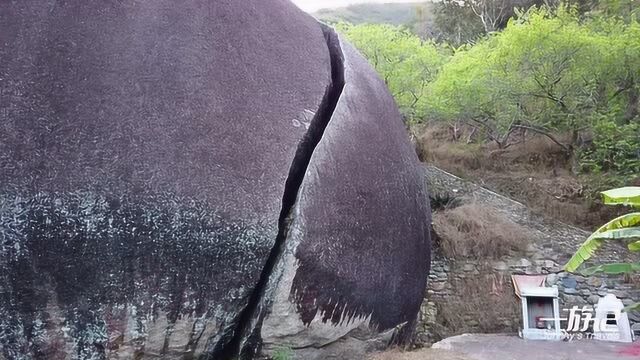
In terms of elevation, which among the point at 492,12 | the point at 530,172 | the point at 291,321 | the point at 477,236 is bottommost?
the point at 477,236

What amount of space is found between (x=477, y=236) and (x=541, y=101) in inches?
151

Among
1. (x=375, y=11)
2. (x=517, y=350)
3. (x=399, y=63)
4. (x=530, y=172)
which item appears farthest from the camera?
(x=375, y=11)

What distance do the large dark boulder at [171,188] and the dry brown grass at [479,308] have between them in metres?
3.46

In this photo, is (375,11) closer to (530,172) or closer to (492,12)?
(492,12)

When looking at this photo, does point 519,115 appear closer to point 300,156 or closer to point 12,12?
point 300,156

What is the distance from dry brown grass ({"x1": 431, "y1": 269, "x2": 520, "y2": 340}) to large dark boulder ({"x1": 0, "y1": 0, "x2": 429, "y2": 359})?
11.4 feet

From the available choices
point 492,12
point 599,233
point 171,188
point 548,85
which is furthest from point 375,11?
point 171,188

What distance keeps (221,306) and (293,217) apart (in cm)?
76

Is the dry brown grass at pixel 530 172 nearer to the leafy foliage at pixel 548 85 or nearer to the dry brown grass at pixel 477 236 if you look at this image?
the leafy foliage at pixel 548 85

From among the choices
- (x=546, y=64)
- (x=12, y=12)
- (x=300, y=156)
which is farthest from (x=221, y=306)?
(x=546, y=64)

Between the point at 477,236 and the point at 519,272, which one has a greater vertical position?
the point at 477,236

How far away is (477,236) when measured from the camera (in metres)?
8.54

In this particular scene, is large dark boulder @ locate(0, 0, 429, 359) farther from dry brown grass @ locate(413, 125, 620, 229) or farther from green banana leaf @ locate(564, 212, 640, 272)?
dry brown grass @ locate(413, 125, 620, 229)

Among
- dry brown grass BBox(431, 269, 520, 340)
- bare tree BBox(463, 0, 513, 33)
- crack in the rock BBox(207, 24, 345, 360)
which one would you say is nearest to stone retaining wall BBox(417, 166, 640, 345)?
dry brown grass BBox(431, 269, 520, 340)
